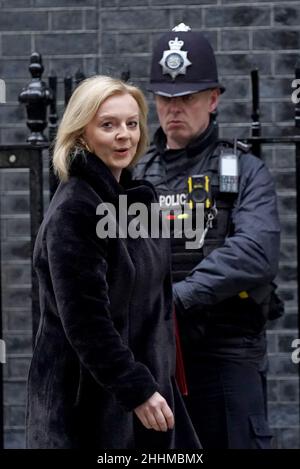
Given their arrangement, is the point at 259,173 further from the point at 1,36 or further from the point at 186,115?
the point at 1,36

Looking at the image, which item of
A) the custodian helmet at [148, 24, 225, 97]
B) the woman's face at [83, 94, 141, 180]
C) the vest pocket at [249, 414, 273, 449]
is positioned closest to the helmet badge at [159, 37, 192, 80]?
the custodian helmet at [148, 24, 225, 97]

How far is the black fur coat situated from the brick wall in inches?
87.3

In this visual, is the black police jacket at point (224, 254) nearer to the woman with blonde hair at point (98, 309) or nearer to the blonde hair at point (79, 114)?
the woman with blonde hair at point (98, 309)

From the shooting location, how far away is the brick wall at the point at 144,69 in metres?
5.82

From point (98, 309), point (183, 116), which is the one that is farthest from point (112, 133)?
point (183, 116)

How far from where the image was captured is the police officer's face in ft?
15.1

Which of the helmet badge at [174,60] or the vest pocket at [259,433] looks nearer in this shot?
the vest pocket at [259,433]

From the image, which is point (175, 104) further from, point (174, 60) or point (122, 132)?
point (122, 132)

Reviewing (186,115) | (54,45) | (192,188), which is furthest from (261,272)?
(54,45)

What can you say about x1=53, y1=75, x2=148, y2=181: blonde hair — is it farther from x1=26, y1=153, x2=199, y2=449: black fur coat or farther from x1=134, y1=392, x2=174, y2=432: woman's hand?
x1=134, y1=392, x2=174, y2=432: woman's hand

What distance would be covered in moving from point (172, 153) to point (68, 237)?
1.38 m

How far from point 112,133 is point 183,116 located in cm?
112

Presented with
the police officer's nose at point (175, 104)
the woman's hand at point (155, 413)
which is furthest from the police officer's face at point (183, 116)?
the woman's hand at point (155, 413)

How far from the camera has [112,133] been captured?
3.54 meters
